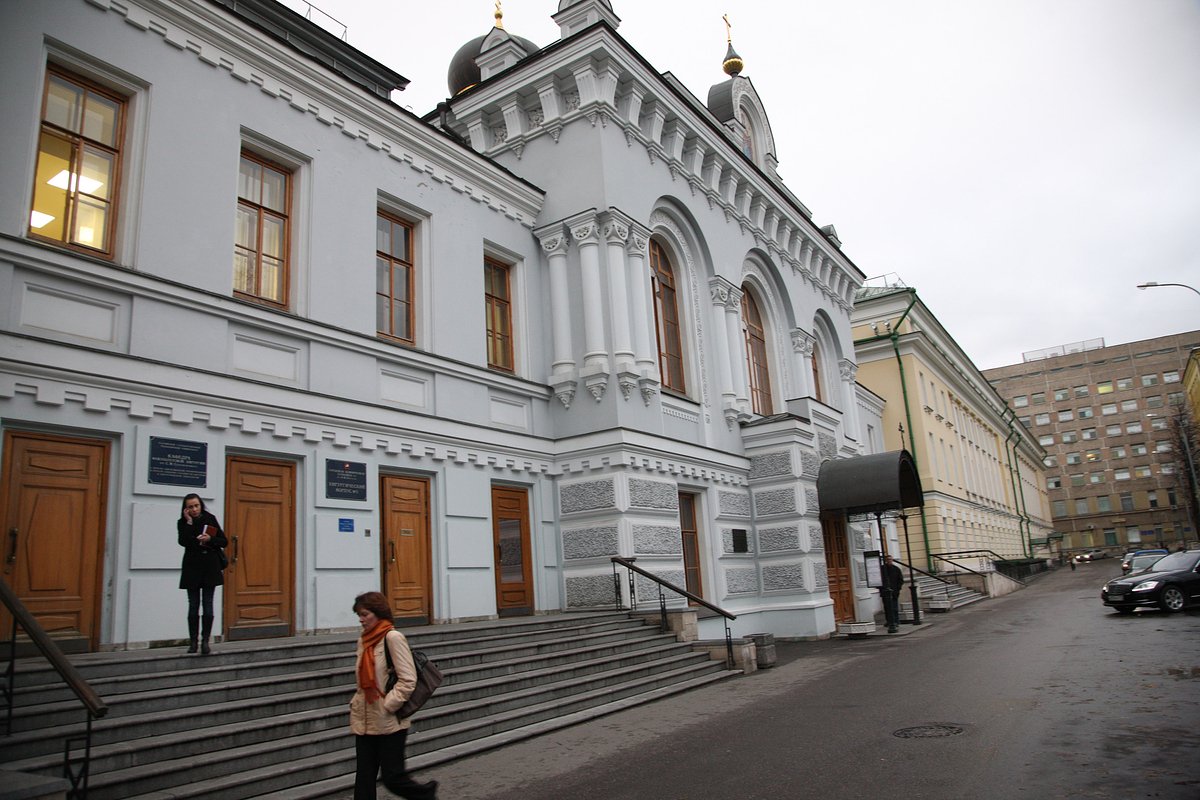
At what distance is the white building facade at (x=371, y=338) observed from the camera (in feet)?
28.8

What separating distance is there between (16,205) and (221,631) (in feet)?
15.9

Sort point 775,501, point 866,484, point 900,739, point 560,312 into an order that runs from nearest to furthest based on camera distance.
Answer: point 900,739
point 560,312
point 775,501
point 866,484

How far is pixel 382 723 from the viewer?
527cm

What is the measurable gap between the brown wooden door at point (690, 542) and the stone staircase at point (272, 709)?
18.3ft

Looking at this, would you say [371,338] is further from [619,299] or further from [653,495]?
[653,495]

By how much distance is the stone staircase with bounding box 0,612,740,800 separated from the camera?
6.10m

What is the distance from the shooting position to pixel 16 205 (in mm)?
8562

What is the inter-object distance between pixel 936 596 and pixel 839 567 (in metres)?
7.95

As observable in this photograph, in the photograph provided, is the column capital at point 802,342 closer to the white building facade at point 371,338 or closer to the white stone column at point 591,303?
the white building facade at point 371,338

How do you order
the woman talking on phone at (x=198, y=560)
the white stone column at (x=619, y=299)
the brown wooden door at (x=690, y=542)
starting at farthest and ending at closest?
the brown wooden door at (x=690, y=542)
the white stone column at (x=619, y=299)
the woman talking on phone at (x=198, y=560)

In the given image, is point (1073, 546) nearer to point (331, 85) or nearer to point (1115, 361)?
point (1115, 361)

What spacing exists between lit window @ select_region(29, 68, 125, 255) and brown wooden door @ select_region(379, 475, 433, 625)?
472 centimetres

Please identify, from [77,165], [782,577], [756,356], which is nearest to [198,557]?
[77,165]

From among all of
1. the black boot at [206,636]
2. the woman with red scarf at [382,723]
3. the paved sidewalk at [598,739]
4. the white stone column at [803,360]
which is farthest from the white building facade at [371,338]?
the woman with red scarf at [382,723]
